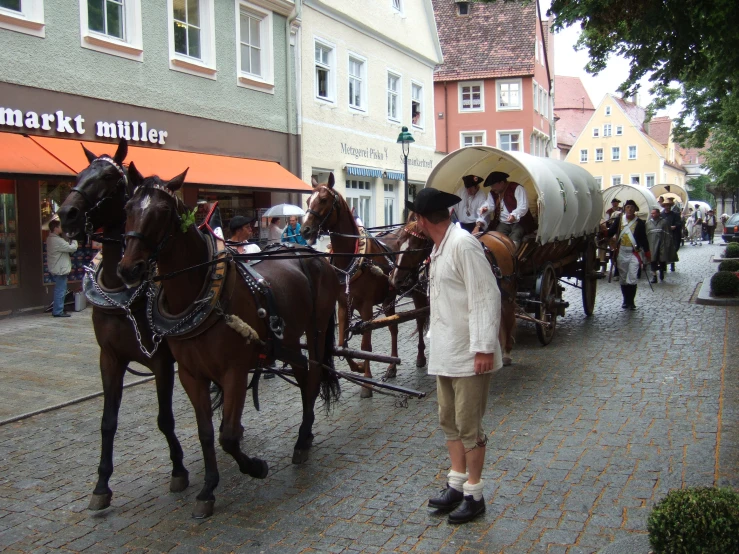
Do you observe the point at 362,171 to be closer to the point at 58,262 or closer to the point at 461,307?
the point at 58,262

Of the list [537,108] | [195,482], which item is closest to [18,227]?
[195,482]

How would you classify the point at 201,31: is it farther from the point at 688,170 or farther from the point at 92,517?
the point at 688,170

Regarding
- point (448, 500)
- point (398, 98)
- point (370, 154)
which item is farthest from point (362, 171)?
point (448, 500)

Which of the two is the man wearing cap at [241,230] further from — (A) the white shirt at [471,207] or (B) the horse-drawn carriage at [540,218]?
(A) the white shirt at [471,207]

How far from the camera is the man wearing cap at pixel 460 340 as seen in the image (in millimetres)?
4125

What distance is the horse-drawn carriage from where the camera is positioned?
30.3 feet

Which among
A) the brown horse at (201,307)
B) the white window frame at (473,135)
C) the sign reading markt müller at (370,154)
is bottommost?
the brown horse at (201,307)

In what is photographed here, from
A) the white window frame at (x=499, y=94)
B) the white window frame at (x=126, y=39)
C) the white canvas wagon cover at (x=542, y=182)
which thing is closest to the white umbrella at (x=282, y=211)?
the white window frame at (x=126, y=39)

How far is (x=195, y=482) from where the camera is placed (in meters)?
5.11

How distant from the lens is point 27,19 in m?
11.7

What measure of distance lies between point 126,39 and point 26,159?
12.8 feet

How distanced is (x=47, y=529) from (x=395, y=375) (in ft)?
14.6

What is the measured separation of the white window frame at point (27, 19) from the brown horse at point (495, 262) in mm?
7713

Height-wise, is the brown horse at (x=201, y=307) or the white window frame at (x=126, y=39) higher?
the white window frame at (x=126, y=39)
